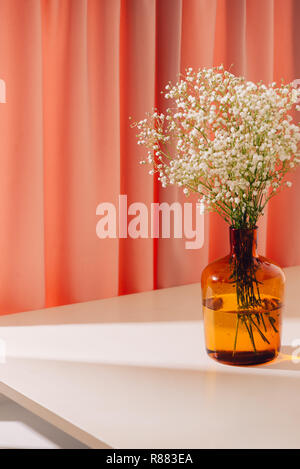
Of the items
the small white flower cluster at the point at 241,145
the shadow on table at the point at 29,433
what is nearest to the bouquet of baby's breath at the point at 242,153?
the small white flower cluster at the point at 241,145

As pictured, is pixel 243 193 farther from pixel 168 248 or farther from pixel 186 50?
pixel 186 50

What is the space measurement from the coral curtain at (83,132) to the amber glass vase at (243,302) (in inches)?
24.1

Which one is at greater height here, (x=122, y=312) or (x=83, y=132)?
(x=83, y=132)

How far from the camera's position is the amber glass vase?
3.18 feet

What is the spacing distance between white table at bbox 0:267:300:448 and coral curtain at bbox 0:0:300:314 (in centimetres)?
19

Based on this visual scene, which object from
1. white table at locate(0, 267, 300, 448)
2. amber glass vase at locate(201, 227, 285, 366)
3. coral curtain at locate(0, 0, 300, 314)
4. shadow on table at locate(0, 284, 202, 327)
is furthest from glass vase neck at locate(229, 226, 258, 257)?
coral curtain at locate(0, 0, 300, 314)

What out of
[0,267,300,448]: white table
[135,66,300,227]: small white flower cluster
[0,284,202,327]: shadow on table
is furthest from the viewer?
[0,284,202,327]: shadow on table

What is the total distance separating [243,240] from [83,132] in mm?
683

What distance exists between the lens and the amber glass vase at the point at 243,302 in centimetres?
97

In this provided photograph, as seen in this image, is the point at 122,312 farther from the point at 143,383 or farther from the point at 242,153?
the point at 242,153

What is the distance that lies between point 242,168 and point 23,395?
513mm

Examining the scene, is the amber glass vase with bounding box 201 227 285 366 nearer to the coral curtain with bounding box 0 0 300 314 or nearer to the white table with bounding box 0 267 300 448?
the white table with bounding box 0 267 300 448

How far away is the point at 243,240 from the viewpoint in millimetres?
964

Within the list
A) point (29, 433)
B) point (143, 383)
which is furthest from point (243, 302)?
point (29, 433)
